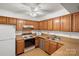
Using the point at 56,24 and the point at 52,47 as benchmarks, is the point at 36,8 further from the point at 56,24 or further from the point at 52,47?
the point at 52,47

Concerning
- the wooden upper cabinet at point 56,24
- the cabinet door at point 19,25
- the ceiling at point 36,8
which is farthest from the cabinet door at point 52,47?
the cabinet door at point 19,25

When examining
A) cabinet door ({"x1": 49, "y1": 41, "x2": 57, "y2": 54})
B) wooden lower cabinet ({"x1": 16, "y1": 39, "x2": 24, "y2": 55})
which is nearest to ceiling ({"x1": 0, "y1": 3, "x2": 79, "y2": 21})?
wooden lower cabinet ({"x1": 16, "y1": 39, "x2": 24, "y2": 55})

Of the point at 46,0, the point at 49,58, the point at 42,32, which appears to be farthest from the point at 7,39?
the point at 42,32

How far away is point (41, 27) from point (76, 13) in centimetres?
149

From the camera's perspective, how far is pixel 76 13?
4.13ft

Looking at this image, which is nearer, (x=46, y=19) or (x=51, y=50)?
(x=51, y=50)

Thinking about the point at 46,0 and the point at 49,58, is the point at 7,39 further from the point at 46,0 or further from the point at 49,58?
the point at 46,0

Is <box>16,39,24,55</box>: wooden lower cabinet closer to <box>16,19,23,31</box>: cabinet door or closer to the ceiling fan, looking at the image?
<box>16,19,23,31</box>: cabinet door

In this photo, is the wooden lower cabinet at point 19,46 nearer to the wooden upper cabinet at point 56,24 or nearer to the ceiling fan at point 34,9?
the ceiling fan at point 34,9

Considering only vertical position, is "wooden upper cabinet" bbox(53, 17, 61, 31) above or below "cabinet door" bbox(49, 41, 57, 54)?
above

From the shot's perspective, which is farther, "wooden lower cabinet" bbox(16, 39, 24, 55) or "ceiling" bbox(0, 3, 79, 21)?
"wooden lower cabinet" bbox(16, 39, 24, 55)

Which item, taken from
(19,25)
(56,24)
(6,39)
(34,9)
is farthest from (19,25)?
(56,24)

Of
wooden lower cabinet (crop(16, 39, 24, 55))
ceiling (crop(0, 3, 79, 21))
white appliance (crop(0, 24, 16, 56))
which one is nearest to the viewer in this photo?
ceiling (crop(0, 3, 79, 21))

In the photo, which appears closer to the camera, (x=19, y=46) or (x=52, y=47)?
(x=52, y=47)
